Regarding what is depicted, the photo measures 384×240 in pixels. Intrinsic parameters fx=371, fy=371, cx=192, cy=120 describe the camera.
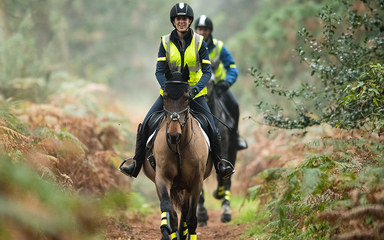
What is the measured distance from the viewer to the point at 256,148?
12.2 metres

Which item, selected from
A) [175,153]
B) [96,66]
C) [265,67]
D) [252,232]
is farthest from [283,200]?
[96,66]

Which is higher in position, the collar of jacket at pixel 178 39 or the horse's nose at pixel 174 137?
the collar of jacket at pixel 178 39

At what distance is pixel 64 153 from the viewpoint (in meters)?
6.72

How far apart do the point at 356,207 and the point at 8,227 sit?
12.0 ft

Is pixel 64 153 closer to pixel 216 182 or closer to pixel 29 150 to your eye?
pixel 29 150

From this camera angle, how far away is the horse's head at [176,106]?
4846 mm

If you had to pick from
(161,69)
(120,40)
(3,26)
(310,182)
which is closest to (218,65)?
(161,69)

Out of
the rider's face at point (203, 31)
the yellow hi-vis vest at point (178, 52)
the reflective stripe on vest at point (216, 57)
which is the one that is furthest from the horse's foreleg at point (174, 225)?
the rider's face at point (203, 31)

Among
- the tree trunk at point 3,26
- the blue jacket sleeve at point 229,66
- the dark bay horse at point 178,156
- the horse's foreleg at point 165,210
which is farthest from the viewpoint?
the tree trunk at point 3,26

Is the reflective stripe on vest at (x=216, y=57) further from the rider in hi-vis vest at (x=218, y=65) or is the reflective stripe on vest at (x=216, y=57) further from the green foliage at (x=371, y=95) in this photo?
the green foliage at (x=371, y=95)

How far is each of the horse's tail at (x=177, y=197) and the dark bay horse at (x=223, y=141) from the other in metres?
2.23

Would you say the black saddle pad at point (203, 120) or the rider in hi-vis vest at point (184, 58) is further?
the black saddle pad at point (203, 120)

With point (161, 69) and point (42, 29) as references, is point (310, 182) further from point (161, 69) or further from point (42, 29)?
point (42, 29)

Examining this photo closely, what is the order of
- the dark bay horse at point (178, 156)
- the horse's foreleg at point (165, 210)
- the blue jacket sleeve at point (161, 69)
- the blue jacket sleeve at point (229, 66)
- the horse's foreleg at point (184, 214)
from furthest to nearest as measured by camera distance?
the blue jacket sleeve at point (229, 66) → the horse's foreleg at point (184, 214) → the blue jacket sleeve at point (161, 69) → the horse's foreleg at point (165, 210) → the dark bay horse at point (178, 156)
